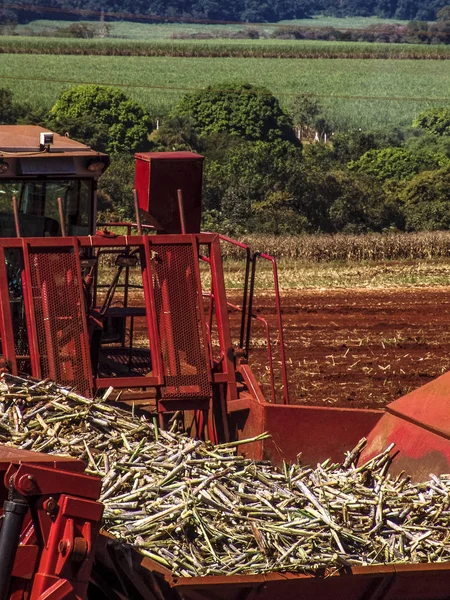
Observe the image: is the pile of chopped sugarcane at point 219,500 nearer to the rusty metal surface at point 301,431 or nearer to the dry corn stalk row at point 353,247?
the rusty metal surface at point 301,431

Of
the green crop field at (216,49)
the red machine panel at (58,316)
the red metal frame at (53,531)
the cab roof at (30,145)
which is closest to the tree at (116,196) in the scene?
the cab roof at (30,145)

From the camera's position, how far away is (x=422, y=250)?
80.5 feet

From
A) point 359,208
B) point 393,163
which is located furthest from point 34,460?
point 393,163

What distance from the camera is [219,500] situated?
5.83 meters

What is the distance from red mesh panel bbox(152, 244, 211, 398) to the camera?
25.2 ft

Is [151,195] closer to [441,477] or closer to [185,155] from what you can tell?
[185,155]

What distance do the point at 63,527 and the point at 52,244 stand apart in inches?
134

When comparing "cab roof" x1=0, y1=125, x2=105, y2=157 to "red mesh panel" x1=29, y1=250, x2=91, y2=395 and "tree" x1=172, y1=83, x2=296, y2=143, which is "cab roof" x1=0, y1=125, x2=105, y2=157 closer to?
"red mesh panel" x1=29, y1=250, x2=91, y2=395

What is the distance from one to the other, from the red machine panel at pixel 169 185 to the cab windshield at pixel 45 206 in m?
0.47

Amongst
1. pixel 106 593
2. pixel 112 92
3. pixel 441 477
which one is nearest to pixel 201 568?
pixel 106 593

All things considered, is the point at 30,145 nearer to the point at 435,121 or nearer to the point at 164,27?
the point at 435,121

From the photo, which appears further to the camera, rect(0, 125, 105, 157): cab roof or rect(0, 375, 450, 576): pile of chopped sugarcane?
rect(0, 125, 105, 157): cab roof

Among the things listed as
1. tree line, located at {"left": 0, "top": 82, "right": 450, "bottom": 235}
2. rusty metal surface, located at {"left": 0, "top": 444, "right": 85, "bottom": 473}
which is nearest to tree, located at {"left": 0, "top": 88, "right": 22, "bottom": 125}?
tree line, located at {"left": 0, "top": 82, "right": 450, "bottom": 235}

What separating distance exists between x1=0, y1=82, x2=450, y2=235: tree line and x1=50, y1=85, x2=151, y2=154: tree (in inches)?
2.4
